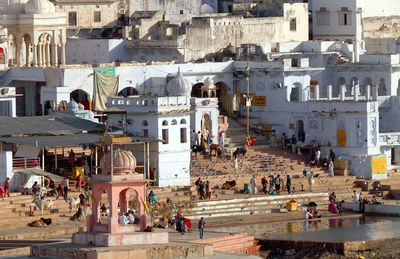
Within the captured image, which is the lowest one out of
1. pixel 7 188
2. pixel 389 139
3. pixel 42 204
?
pixel 42 204

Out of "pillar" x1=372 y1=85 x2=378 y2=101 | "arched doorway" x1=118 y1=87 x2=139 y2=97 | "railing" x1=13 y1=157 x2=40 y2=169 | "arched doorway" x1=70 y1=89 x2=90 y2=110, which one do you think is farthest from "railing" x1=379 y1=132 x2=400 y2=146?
"railing" x1=13 y1=157 x2=40 y2=169

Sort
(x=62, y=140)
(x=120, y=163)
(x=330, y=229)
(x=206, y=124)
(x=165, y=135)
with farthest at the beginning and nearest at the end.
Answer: (x=206, y=124) → (x=165, y=135) → (x=62, y=140) → (x=330, y=229) → (x=120, y=163)

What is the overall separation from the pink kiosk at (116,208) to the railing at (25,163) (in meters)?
12.2

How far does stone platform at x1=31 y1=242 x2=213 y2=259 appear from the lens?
1750 inches

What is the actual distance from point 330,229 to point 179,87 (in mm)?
Answer: 11272

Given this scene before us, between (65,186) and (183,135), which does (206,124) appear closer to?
(183,135)

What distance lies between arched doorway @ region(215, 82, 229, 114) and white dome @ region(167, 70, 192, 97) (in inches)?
198

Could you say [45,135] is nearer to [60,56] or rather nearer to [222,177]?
[222,177]

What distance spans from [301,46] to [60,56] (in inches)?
423

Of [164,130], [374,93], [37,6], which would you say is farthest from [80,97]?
[374,93]

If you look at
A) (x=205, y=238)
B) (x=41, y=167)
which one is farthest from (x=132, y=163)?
(x=41, y=167)

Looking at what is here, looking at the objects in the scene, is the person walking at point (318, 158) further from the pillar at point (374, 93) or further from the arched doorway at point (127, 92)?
the arched doorway at point (127, 92)

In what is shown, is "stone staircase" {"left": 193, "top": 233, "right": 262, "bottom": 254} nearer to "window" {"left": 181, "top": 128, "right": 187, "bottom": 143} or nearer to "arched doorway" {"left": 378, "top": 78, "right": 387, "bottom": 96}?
"window" {"left": 181, "top": 128, "right": 187, "bottom": 143}

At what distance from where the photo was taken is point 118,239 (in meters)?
45.4
